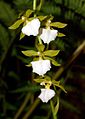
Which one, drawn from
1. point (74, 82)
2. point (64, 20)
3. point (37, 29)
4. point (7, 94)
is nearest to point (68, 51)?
point (64, 20)

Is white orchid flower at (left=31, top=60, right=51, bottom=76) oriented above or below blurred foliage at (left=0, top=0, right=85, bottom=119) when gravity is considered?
above

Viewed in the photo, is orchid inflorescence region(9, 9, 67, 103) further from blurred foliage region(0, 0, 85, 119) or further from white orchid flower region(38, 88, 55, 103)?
blurred foliage region(0, 0, 85, 119)

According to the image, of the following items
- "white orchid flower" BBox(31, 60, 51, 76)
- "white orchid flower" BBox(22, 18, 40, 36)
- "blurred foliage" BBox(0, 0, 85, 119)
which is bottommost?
"blurred foliage" BBox(0, 0, 85, 119)

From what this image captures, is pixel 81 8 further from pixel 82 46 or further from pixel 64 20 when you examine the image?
pixel 82 46

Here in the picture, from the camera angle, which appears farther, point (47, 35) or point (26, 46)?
point (26, 46)

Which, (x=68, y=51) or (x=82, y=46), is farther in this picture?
(x=68, y=51)

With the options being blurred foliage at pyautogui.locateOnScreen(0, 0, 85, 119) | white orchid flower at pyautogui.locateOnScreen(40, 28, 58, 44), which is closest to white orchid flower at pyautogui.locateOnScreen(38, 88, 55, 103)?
white orchid flower at pyautogui.locateOnScreen(40, 28, 58, 44)

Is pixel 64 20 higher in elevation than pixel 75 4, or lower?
lower

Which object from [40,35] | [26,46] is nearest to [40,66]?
[40,35]

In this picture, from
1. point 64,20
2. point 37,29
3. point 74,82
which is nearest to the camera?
point 37,29

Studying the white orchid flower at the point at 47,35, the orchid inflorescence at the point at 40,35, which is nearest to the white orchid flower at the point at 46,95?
the orchid inflorescence at the point at 40,35

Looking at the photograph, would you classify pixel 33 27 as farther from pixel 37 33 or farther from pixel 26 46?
pixel 26 46
